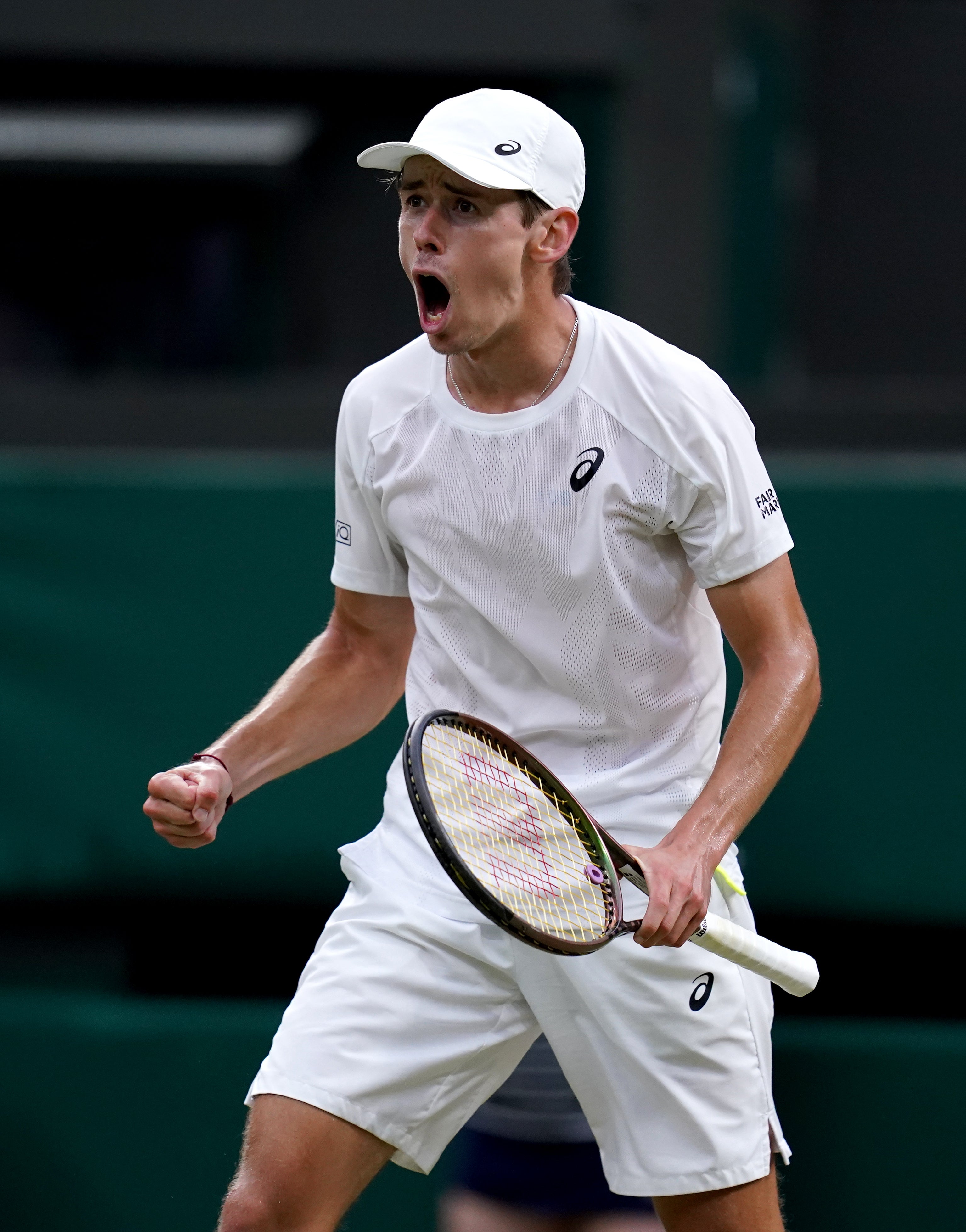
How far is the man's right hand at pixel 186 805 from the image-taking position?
253 cm

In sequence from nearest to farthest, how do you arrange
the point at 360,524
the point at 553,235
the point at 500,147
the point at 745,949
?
the point at 745,949 < the point at 500,147 < the point at 553,235 < the point at 360,524

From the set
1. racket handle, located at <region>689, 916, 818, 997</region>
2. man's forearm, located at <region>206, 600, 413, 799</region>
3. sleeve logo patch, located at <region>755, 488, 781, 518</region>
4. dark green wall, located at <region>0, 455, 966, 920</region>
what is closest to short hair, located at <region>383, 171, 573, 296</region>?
sleeve logo patch, located at <region>755, 488, 781, 518</region>

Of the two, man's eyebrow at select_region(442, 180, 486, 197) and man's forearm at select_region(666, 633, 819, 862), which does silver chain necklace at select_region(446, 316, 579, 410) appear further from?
man's forearm at select_region(666, 633, 819, 862)

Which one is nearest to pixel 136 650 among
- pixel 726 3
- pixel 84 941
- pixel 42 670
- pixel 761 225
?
pixel 42 670

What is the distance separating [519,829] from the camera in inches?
105

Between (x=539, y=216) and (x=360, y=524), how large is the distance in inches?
24.6

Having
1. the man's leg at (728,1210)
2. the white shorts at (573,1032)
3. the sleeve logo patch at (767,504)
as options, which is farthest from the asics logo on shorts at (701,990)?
the sleeve logo patch at (767,504)

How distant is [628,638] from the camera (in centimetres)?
272

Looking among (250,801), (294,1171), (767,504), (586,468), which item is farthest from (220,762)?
(250,801)

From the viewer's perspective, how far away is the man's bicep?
8.51 feet

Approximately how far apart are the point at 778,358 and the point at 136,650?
5628 millimetres

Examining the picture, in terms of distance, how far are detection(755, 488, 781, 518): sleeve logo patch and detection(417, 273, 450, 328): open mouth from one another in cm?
56

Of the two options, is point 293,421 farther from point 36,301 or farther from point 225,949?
point 36,301

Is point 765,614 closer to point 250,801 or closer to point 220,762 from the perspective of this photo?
point 220,762
